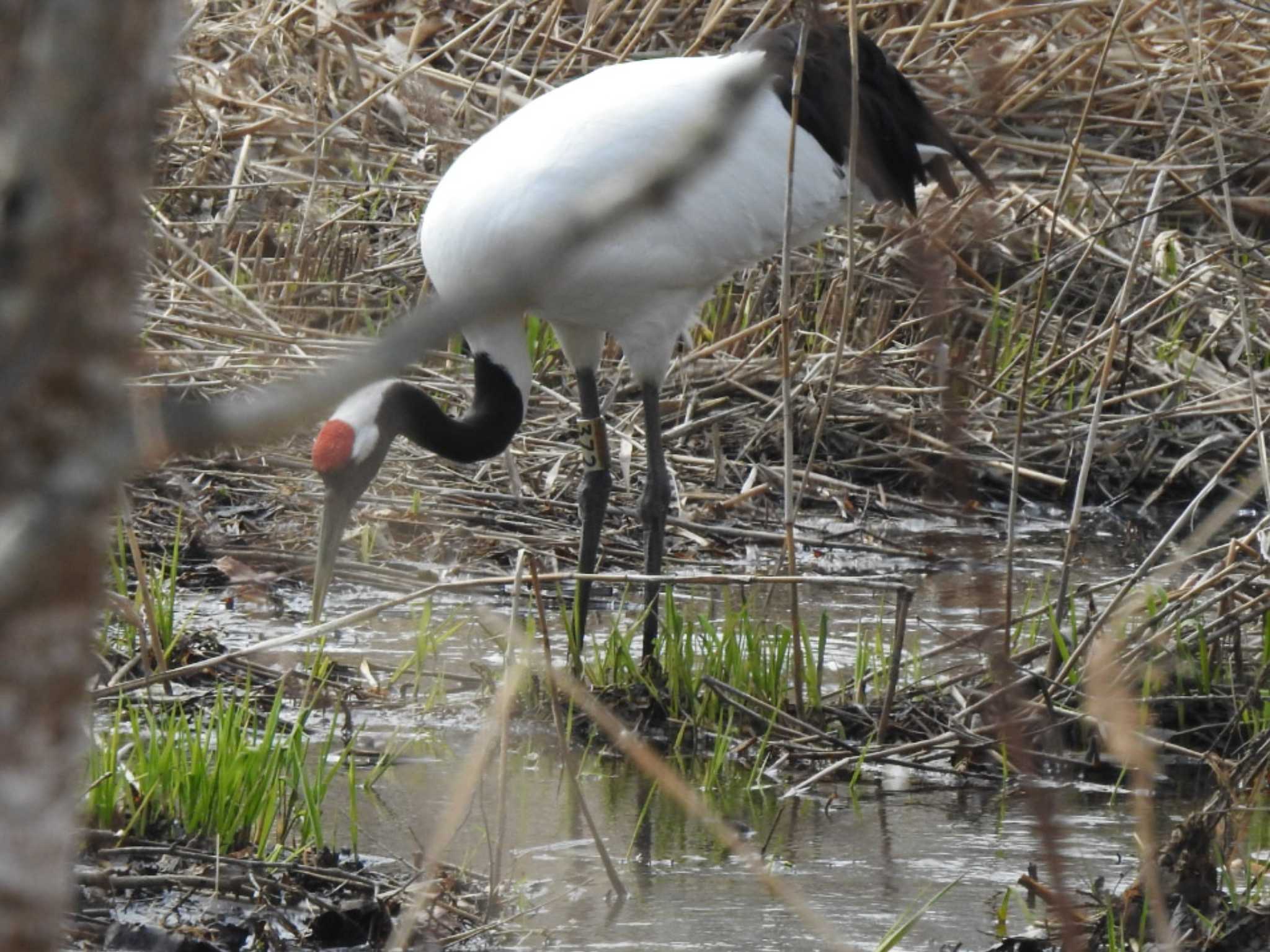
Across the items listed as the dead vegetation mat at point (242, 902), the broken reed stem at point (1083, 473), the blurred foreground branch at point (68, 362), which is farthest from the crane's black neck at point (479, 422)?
the blurred foreground branch at point (68, 362)

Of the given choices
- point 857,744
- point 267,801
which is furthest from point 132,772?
Result: point 857,744

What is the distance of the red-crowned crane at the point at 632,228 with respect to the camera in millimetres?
4551

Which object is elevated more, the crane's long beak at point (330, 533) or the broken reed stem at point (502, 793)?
the crane's long beak at point (330, 533)

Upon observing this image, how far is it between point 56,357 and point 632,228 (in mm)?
3838

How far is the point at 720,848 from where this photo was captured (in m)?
3.42

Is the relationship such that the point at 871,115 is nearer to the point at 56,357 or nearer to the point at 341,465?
the point at 341,465

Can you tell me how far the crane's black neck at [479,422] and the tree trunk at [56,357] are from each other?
13.6 feet

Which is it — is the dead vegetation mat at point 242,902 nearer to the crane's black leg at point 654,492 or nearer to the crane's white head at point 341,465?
the crane's white head at point 341,465

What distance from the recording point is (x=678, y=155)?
0.79m

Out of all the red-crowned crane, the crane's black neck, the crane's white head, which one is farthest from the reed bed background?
the crane's white head

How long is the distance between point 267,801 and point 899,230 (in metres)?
3.26

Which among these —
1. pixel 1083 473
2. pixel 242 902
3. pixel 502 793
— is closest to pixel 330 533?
pixel 242 902

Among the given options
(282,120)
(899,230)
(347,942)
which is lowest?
(347,942)

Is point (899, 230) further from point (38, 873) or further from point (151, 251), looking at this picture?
point (38, 873)
